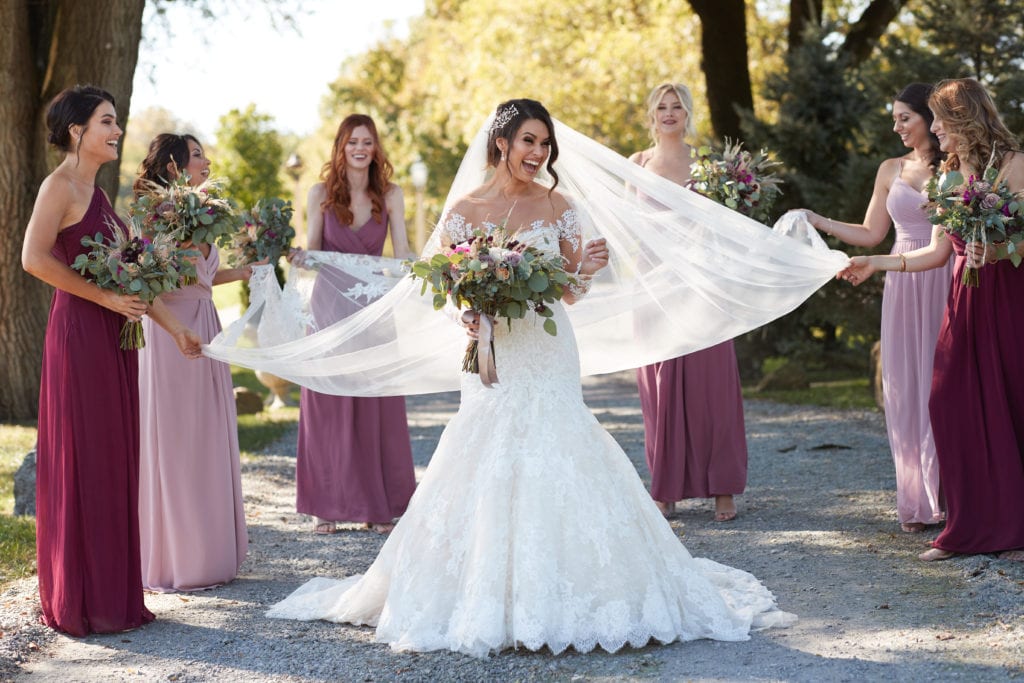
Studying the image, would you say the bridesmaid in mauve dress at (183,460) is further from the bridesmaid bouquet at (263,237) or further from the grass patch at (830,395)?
the grass patch at (830,395)

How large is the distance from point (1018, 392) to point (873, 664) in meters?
2.41

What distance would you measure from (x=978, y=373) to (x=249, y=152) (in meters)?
33.8

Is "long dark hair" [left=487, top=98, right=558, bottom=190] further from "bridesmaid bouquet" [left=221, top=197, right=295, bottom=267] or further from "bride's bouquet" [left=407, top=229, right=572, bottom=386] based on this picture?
"bridesmaid bouquet" [left=221, top=197, right=295, bottom=267]

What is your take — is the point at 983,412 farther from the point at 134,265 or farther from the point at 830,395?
the point at 830,395

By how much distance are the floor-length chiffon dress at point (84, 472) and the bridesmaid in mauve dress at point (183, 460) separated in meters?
0.83

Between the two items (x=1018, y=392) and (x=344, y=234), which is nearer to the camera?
(x=1018, y=392)

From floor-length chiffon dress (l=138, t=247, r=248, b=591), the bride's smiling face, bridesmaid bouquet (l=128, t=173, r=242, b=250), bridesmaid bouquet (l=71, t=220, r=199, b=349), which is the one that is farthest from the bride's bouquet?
floor-length chiffon dress (l=138, t=247, r=248, b=591)

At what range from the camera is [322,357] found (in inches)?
278

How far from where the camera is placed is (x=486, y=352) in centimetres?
579

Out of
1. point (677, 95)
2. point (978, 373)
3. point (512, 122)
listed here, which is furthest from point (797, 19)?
point (512, 122)

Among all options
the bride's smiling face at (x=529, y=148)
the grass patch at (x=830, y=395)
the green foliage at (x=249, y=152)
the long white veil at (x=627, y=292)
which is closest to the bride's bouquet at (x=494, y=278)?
the bride's smiling face at (x=529, y=148)

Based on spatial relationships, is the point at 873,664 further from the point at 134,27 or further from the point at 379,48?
the point at 379,48

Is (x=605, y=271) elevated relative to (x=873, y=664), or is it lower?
elevated

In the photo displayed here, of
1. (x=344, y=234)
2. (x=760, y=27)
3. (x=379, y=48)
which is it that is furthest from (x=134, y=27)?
(x=379, y=48)
